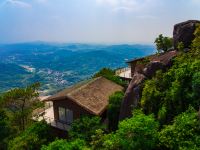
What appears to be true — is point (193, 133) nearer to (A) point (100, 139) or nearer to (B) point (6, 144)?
(A) point (100, 139)

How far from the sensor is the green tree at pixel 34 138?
3472 cm

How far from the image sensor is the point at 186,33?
116 feet

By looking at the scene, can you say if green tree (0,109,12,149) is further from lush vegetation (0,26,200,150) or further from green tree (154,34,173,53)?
green tree (154,34,173,53)

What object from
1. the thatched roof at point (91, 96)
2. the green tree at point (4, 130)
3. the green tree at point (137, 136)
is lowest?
the green tree at point (4, 130)

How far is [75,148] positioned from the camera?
27.1 m

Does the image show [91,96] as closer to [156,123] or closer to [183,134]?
[156,123]

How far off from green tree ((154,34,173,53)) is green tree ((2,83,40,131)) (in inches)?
743

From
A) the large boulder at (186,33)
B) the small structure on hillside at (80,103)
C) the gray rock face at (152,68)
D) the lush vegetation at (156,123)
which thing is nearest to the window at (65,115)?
the small structure on hillside at (80,103)

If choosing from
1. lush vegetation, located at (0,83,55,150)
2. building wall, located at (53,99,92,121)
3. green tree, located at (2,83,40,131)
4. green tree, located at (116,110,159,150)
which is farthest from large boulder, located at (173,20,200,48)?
green tree, located at (2,83,40,131)

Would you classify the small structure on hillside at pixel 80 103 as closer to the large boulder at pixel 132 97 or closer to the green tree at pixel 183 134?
the large boulder at pixel 132 97

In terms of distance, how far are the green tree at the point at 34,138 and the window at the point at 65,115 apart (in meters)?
3.61

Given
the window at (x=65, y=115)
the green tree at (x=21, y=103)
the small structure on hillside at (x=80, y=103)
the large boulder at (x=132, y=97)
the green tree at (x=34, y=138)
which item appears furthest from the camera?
the green tree at (x=21, y=103)

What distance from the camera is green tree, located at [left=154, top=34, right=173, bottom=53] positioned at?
52.3m

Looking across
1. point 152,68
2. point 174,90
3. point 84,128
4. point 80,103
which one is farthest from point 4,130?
point 174,90
